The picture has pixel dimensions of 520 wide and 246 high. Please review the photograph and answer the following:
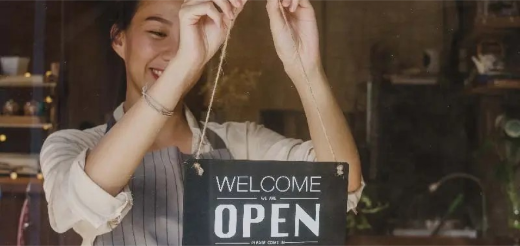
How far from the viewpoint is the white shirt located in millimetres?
693

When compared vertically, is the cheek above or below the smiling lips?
above

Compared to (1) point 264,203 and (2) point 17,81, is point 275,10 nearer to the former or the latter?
(1) point 264,203

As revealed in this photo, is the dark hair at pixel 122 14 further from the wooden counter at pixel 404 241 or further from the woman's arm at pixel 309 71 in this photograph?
the wooden counter at pixel 404 241

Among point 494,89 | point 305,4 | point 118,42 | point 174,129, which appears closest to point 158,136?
point 174,129

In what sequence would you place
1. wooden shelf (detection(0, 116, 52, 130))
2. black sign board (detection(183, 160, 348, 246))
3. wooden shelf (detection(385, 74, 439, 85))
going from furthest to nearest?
wooden shelf (detection(385, 74, 439, 85)) → wooden shelf (detection(0, 116, 52, 130)) → black sign board (detection(183, 160, 348, 246))

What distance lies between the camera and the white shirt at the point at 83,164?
0.69 metres

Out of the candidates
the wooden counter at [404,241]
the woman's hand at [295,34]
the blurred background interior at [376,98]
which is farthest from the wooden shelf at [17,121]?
the wooden counter at [404,241]

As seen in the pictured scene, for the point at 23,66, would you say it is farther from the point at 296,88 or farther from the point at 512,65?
the point at 512,65

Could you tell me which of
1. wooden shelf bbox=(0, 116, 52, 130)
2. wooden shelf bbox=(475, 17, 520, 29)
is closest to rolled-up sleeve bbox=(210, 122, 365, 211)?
wooden shelf bbox=(0, 116, 52, 130)

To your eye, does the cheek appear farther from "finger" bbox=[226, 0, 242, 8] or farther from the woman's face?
"finger" bbox=[226, 0, 242, 8]

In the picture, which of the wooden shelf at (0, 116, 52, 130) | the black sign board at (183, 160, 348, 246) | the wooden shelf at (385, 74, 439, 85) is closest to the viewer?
the black sign board at (183, 160, 348, 246)

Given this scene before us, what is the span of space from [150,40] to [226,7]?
0.10 meters

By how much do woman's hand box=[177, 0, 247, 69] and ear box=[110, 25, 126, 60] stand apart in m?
0.08

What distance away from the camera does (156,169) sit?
0.74m
